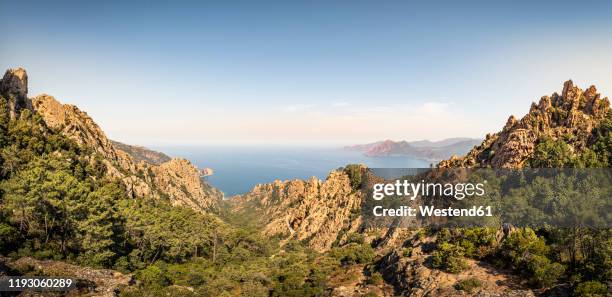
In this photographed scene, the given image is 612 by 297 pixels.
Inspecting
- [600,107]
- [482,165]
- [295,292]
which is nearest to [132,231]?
[295,292]

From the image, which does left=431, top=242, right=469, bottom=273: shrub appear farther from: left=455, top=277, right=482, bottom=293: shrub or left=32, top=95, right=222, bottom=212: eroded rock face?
left=32, top=95, right=222, bottom=212: eroded rock face

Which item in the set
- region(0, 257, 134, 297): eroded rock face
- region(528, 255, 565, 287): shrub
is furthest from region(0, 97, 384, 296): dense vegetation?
region(528, 255, 565, 287): shrub

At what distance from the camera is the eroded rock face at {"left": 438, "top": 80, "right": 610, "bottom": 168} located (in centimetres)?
5638

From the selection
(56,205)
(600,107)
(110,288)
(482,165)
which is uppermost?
(600,107)

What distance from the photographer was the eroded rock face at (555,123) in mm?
56375

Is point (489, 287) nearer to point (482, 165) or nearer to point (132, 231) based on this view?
point (482, 165)

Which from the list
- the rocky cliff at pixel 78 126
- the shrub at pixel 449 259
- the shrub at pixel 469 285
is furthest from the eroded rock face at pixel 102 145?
the shrub at pixel 469 285

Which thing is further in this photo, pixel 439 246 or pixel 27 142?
pixel 27 142

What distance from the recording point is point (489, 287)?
108 feet

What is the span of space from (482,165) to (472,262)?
114 ft

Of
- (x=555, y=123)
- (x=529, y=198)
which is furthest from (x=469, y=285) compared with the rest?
(x=555, y=123)

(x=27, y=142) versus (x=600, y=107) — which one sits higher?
(x=600, y=107)

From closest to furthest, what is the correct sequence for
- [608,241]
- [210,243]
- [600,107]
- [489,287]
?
[608,241], [489,287], [600,107], [210,243]

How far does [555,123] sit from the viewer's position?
61250 mm
